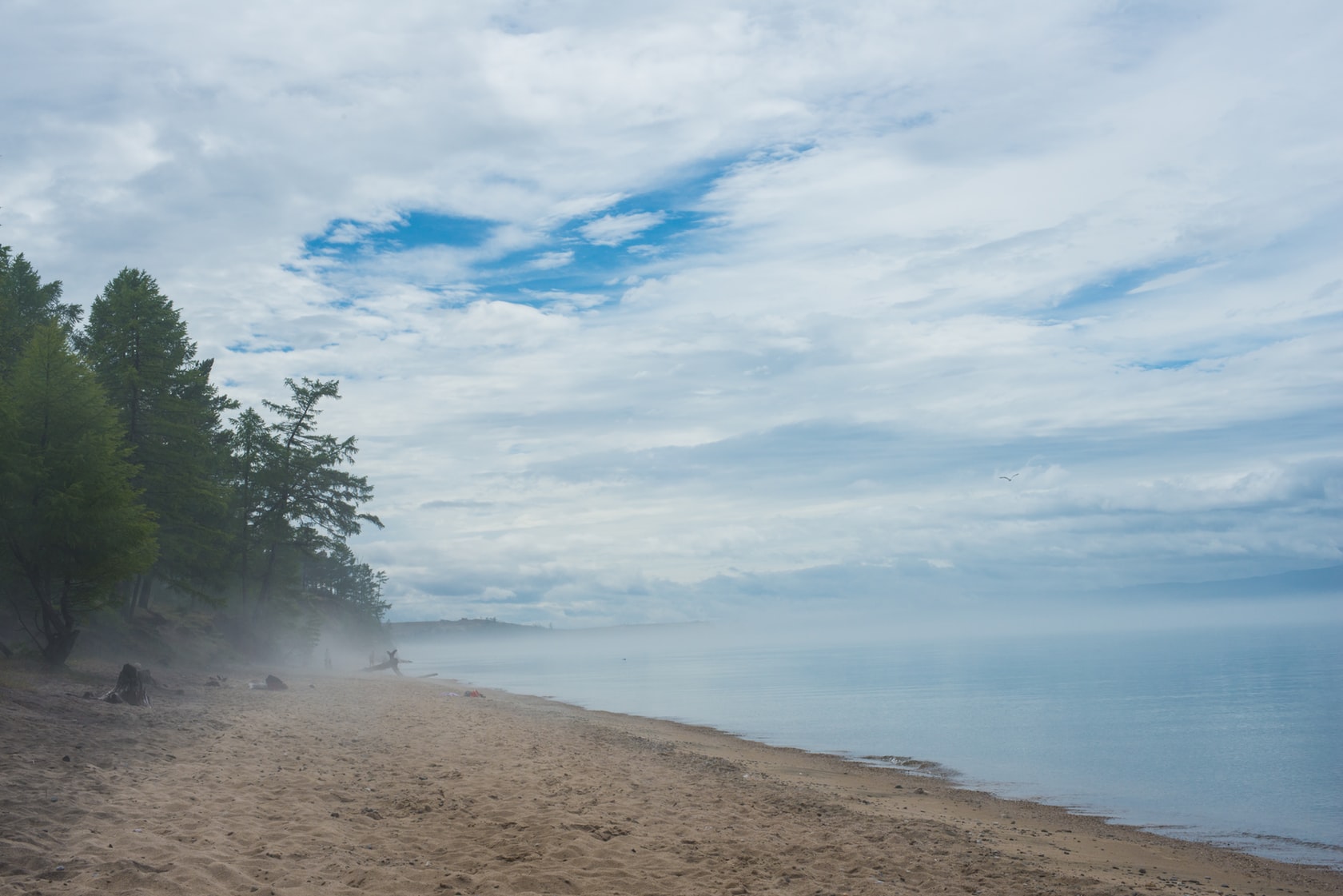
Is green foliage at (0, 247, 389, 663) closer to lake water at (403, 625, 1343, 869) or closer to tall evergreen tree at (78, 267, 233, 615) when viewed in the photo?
tall evergreen tree at (78, 267, 233, 615)

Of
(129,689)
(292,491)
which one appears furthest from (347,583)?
(129,689)

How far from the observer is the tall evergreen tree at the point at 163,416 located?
106ft

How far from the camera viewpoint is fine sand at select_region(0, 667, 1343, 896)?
8773 mm

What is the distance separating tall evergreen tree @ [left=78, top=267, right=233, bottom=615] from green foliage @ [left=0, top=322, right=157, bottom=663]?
730 cm

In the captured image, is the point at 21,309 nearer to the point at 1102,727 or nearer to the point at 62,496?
the point at 62,496

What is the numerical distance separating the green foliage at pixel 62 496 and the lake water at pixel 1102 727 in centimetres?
2108

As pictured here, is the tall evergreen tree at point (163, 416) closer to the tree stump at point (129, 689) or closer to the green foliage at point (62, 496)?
the green foliage at point (62, 496)

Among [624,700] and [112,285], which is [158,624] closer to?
[112,285]

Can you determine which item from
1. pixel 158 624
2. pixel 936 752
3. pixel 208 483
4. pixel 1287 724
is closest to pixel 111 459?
pixel 208 483

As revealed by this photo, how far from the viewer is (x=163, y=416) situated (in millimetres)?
33781

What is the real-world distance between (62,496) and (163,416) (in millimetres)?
12393

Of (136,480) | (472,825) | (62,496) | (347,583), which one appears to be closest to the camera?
(472,825)

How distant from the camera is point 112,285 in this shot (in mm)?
40844

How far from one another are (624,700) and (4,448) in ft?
118
